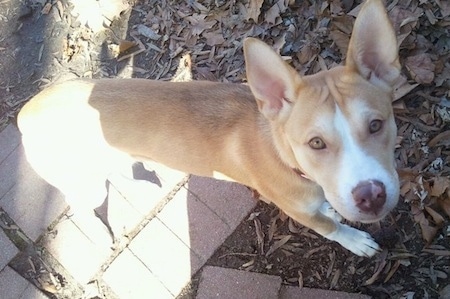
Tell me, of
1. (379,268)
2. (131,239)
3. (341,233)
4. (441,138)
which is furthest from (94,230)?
(441,138)

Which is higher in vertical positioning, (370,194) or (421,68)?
(370,194)

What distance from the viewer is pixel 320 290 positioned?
416 cm

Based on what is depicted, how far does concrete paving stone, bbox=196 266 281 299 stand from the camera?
430cm

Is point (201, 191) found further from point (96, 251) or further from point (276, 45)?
point (276, 45)

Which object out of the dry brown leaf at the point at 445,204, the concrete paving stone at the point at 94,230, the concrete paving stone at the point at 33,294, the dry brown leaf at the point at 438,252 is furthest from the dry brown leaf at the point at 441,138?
the concrete paving stone at the point at 33,294

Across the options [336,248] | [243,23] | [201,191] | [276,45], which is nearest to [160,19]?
[243,23]

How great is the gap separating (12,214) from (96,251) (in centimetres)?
88

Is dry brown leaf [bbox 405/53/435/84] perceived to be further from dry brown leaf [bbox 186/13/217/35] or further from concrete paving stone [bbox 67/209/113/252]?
concrete paving stone [bbox 67/209/113/252]

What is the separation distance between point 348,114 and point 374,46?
45cm

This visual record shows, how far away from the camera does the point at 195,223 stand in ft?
15.4

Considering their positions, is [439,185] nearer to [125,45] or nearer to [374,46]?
[374,46]

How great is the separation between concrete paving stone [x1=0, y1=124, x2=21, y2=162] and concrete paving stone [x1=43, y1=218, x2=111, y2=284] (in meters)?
0.90

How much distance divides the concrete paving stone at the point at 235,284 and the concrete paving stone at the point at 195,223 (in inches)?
6.8

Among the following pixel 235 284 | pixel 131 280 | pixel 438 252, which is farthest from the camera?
pixel 131 280
